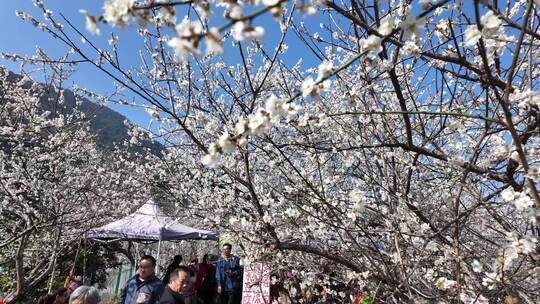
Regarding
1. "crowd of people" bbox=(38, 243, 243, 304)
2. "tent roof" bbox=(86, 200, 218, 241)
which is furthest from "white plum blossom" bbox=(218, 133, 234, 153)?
"tent roof" bbox=(86, 200, 218, 241)

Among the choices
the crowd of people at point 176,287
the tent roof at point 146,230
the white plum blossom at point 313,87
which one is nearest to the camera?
the white plum blossom at point 313,87

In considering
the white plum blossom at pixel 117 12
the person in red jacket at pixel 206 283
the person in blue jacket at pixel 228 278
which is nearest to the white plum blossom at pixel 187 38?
the white plum blossom at pixel 117 12

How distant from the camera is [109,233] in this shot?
23.5 feet

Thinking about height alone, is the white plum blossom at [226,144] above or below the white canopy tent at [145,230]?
below

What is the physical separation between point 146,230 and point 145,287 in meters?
4.02

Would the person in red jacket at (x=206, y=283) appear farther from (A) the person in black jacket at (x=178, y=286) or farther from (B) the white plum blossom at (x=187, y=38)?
(B) the white plum blossom at (x=187, y=38)

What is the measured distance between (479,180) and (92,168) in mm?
8889

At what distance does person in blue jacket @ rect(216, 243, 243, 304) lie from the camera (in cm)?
645

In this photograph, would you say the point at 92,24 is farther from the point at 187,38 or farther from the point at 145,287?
the point at 145,287

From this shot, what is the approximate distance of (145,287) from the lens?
143 inches

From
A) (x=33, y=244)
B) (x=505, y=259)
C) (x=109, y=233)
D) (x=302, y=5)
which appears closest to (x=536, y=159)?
(x=505, y=259)

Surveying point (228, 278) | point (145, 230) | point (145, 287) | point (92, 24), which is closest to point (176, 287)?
point (145, 287)

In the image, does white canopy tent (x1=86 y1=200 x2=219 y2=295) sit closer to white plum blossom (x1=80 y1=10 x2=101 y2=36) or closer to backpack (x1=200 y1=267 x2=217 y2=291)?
backpack (x1=200 y1=267 x2=217 y2=291)

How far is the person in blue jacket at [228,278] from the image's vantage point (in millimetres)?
6445
